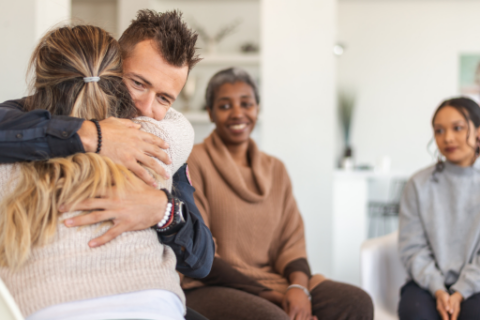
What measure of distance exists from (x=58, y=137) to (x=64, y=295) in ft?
0.97

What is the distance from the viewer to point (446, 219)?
1.86 metres

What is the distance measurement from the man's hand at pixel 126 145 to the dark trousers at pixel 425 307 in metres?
1.19

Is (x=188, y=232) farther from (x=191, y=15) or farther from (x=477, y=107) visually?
(x=191, y=15)

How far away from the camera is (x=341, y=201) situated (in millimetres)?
3695

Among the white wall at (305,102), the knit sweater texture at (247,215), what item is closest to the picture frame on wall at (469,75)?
the white wall at (305,102)

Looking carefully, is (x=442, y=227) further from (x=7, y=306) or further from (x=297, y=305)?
(x=7, y=306)

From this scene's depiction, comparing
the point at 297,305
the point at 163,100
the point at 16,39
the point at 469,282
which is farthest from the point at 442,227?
the point at 16,39

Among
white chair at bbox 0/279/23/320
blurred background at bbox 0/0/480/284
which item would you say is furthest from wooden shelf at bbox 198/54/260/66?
white chair at bbox 0/279/23/320

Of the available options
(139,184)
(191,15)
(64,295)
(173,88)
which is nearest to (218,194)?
(173,88)

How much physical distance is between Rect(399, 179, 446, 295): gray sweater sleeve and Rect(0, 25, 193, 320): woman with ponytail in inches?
49.4

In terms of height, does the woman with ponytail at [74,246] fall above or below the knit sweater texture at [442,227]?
above

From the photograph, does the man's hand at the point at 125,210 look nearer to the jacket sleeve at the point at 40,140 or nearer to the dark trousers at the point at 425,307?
the jacket sleeve at the point at 40,140

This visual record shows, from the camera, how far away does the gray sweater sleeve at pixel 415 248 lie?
1732 mm

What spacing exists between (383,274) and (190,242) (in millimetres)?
1248
